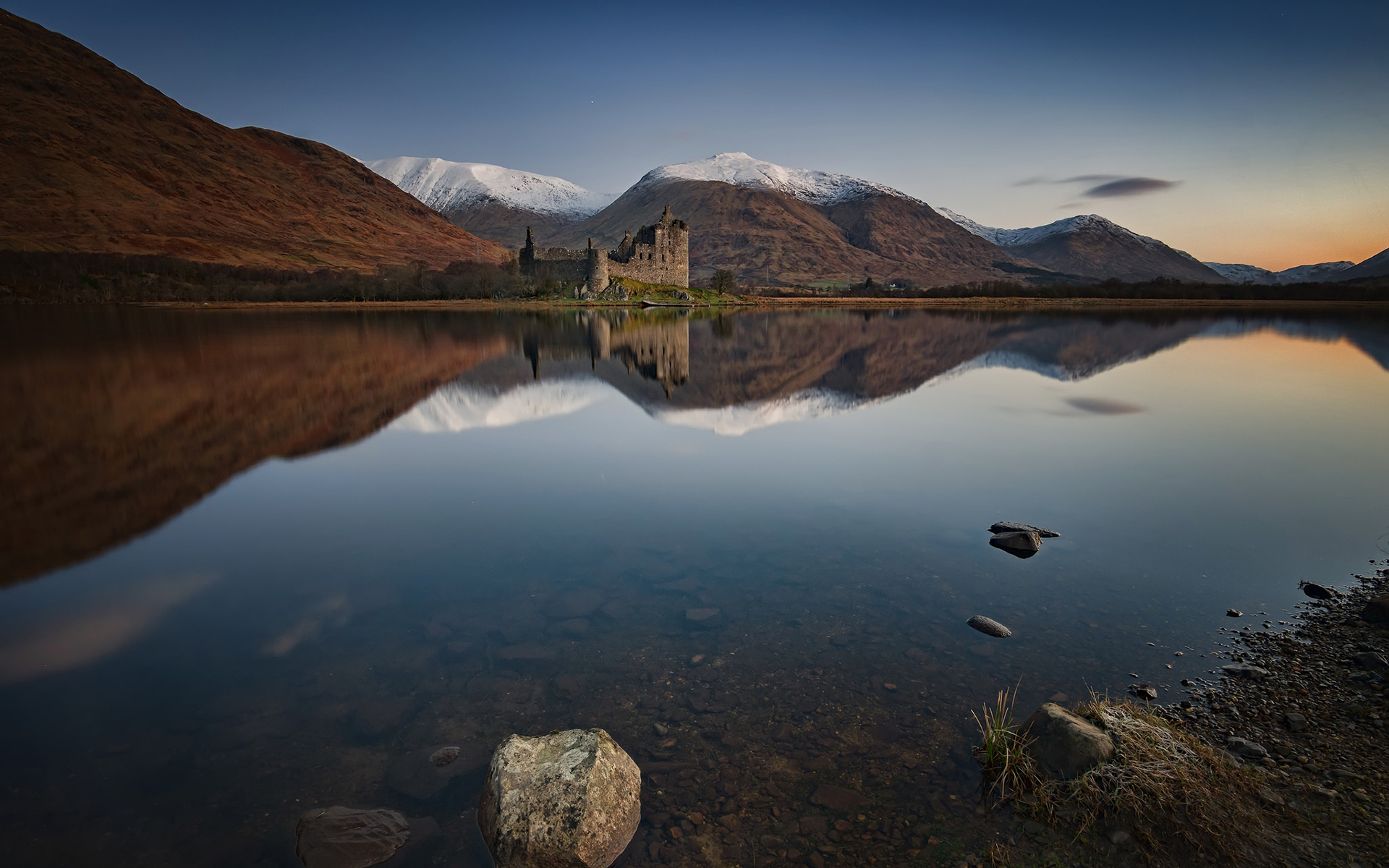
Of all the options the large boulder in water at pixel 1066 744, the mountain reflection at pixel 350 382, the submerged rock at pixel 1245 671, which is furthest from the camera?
A: the mountain reflection at pixel 350 382

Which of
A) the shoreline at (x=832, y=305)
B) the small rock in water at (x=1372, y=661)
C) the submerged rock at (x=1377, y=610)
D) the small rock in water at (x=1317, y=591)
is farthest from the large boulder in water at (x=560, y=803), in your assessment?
the shoreline at (x=832, y=305)

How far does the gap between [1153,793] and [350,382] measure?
25.4m

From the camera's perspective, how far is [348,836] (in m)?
4.30

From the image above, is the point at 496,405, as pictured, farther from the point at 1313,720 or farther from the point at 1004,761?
the point at 1313,720

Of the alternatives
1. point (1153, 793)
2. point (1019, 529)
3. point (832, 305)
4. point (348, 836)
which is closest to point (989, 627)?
point (1153, 793)

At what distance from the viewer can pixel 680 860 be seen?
4277 mm

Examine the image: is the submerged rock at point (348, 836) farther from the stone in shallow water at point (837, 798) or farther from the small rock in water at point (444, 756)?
the stone in shallow water at point (837, 798)

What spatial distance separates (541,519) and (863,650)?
5918 mm

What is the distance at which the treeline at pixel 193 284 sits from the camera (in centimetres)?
9262

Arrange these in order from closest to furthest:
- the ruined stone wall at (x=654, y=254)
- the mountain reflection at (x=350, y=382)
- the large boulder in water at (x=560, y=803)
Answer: the large boulder in water at (x=560, y=803)
the mountain reflection at (x=350, y=382)
the ruined stone wall at (x=654, y=254)

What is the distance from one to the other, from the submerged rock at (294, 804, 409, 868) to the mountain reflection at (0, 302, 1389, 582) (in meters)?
7.01

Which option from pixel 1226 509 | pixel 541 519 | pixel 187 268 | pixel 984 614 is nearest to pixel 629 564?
pixel 541 519

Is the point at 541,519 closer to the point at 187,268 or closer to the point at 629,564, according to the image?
the point at 629,564

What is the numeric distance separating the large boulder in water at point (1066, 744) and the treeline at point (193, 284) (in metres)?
90.2
